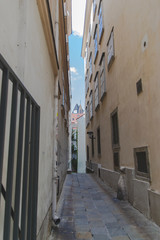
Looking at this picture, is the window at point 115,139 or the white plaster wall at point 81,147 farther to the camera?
the white plaster wall at point 81,147

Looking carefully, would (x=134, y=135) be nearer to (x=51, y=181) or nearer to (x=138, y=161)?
(x=138, y=161)

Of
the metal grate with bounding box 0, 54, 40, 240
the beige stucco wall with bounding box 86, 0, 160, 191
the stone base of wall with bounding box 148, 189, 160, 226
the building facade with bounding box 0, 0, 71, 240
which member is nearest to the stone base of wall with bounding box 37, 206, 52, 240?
the building facade with bounding box 0, 0, 71, 240

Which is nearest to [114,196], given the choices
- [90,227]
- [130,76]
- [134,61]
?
[90,227]

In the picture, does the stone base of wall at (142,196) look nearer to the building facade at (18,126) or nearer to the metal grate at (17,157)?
the building facade at (18,126)

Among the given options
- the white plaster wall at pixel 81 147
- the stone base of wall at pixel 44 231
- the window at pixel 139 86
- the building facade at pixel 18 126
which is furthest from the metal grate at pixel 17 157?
the white plaster wall at pixel 81 147

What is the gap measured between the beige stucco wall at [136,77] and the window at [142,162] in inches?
6.7

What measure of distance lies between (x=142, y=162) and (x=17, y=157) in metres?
3.77

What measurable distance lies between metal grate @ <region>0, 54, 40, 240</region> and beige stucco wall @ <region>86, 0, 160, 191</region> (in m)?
2.65

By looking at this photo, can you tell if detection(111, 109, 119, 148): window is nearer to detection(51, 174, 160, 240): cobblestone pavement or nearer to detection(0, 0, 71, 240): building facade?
detection(51, 174, 160, 240): cobblestone pavement

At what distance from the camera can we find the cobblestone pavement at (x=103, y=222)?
3311 millimetres

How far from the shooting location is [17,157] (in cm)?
155

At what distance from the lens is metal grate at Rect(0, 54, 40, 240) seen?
4.12ft

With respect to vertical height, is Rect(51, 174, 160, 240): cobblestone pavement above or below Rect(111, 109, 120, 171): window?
below

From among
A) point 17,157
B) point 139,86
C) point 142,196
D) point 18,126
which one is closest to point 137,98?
point 139,86
